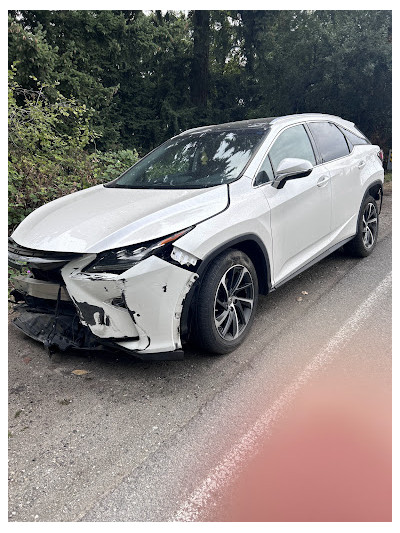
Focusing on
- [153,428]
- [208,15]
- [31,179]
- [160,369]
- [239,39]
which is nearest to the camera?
[153,428]

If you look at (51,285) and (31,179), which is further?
(31,179)

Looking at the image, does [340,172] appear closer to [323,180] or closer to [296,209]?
[323,180]

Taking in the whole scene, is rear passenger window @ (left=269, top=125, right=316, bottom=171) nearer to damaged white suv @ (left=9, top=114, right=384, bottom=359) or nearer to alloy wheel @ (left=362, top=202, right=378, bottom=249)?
damaged white suv @ (left=9, top=114, right=384, bottom=359)

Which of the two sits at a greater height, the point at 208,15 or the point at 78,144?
the point at 208,15

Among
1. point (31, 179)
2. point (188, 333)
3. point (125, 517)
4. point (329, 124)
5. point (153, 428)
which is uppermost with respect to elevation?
Result: point (329, 124)

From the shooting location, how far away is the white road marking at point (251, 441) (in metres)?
1.95

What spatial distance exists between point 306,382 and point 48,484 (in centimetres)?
168

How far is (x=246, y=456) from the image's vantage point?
2209 mm

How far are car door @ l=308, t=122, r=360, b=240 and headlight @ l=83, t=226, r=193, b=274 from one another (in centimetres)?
234

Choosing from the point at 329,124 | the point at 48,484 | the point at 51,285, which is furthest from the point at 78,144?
the point at 48,484

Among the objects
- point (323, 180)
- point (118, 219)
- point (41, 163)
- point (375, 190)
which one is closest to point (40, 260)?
point (118, 219)

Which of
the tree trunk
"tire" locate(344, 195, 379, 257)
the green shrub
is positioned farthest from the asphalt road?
the tree trunk

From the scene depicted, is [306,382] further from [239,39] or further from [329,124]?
[239,39]

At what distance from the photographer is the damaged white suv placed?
8.50ft
